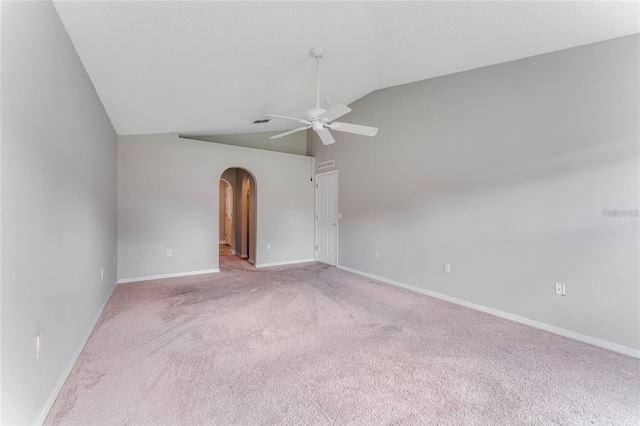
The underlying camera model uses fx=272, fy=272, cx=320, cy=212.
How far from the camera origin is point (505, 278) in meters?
2.98

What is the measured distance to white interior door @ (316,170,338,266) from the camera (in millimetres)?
5457

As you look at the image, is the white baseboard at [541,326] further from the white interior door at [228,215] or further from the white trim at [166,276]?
the white interior door at [228,215]

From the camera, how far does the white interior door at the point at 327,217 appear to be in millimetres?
5457

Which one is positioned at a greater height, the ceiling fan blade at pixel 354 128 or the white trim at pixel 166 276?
the ceiling fan blade at pixel 354 128

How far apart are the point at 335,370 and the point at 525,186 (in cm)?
261

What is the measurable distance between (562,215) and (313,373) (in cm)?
269

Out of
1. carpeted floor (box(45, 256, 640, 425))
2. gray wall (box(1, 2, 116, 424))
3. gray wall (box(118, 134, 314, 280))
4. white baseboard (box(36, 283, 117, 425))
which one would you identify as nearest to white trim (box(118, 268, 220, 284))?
gray wall (box(118, 134, 314, 280))

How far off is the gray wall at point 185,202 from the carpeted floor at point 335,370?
4.64 feet

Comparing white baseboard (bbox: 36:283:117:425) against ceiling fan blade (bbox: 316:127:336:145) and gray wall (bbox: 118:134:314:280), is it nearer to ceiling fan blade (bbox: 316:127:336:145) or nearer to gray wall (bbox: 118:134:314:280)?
gray wall (bbox: 118:134:314:280)

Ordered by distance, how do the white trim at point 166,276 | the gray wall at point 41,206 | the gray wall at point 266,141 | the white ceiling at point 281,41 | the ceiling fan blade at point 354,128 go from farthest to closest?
the gray wall at point 266,141, the white trim at point 166,276, the ceiling fan blade at point 354,128, the white ceiling at point 281,41, the gray wall at point 41,206

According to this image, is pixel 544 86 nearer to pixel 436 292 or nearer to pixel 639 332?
pixel 639 332

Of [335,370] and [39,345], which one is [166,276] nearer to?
[39,345]

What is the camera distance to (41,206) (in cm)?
150

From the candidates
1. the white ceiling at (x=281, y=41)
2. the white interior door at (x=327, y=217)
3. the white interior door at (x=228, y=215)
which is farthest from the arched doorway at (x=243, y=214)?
the white ceiling at (x=281, y=41)
